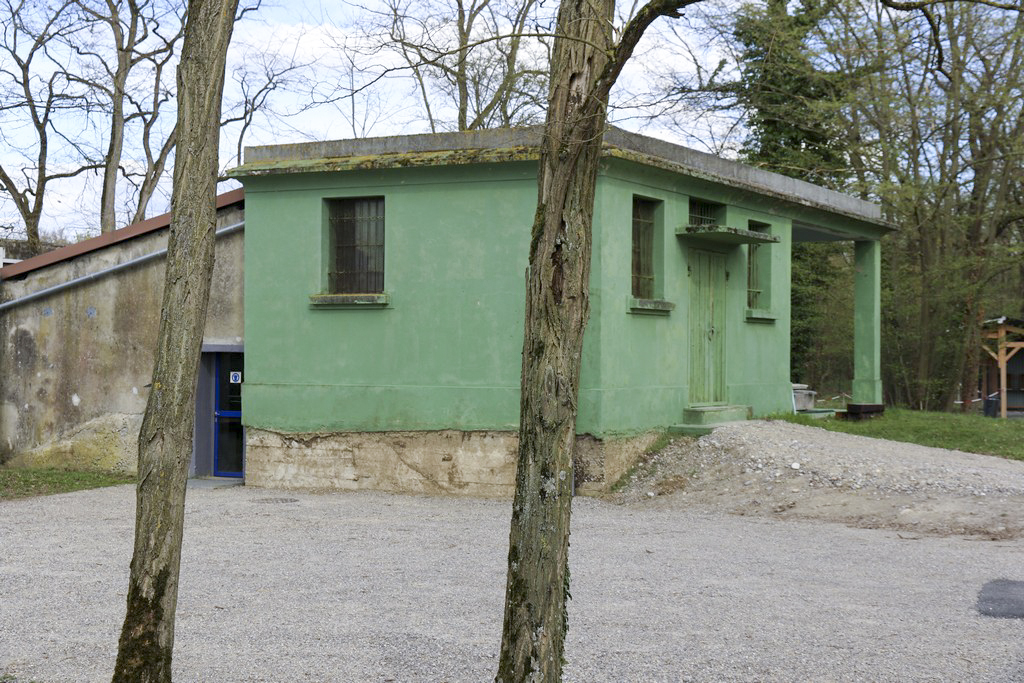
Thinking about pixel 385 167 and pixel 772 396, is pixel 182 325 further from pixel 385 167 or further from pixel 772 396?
pixel 772 396

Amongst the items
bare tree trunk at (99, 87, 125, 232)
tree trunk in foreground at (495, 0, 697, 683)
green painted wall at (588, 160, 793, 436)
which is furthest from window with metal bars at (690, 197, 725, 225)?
bare tree trunk at (99, 87, 125, 232)

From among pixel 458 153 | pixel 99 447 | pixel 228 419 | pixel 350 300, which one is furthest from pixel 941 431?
pixel 99 447

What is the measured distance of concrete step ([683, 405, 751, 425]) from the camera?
49.1 feet

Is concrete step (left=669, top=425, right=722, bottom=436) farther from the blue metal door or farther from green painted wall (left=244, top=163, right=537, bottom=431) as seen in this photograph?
the blue metal door

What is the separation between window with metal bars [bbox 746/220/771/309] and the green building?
1.14 metres

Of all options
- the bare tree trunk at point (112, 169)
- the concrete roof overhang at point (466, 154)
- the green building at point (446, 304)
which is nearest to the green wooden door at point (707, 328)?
the green building at point (446, 304)

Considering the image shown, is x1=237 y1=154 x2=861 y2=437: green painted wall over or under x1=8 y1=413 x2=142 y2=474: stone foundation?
over

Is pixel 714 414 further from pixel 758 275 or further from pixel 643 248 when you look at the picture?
pixel 758 275

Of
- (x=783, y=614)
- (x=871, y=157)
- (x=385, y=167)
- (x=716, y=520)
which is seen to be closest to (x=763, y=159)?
(x=871, y=157)

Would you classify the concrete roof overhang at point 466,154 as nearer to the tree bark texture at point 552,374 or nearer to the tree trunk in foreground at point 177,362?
the tree trunk in foreground at point 177,362

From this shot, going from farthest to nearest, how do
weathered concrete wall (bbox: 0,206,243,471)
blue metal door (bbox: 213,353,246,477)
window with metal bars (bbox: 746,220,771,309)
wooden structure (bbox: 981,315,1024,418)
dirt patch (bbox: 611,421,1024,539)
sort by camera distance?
wooden structure (bbox: 981,315,1024,418)
window with metal bars (bbox: 746,220,771,309)
blue metal door (bbox: 213,353,246,477)
weathered concrete wall (bbox: 0,206,243,471)
dirt patch (bbox: 611,421,1024,539)

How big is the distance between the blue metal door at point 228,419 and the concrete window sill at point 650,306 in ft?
18.4

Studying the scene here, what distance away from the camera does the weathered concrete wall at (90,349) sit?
51.8 ft

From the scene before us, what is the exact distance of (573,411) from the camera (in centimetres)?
444
